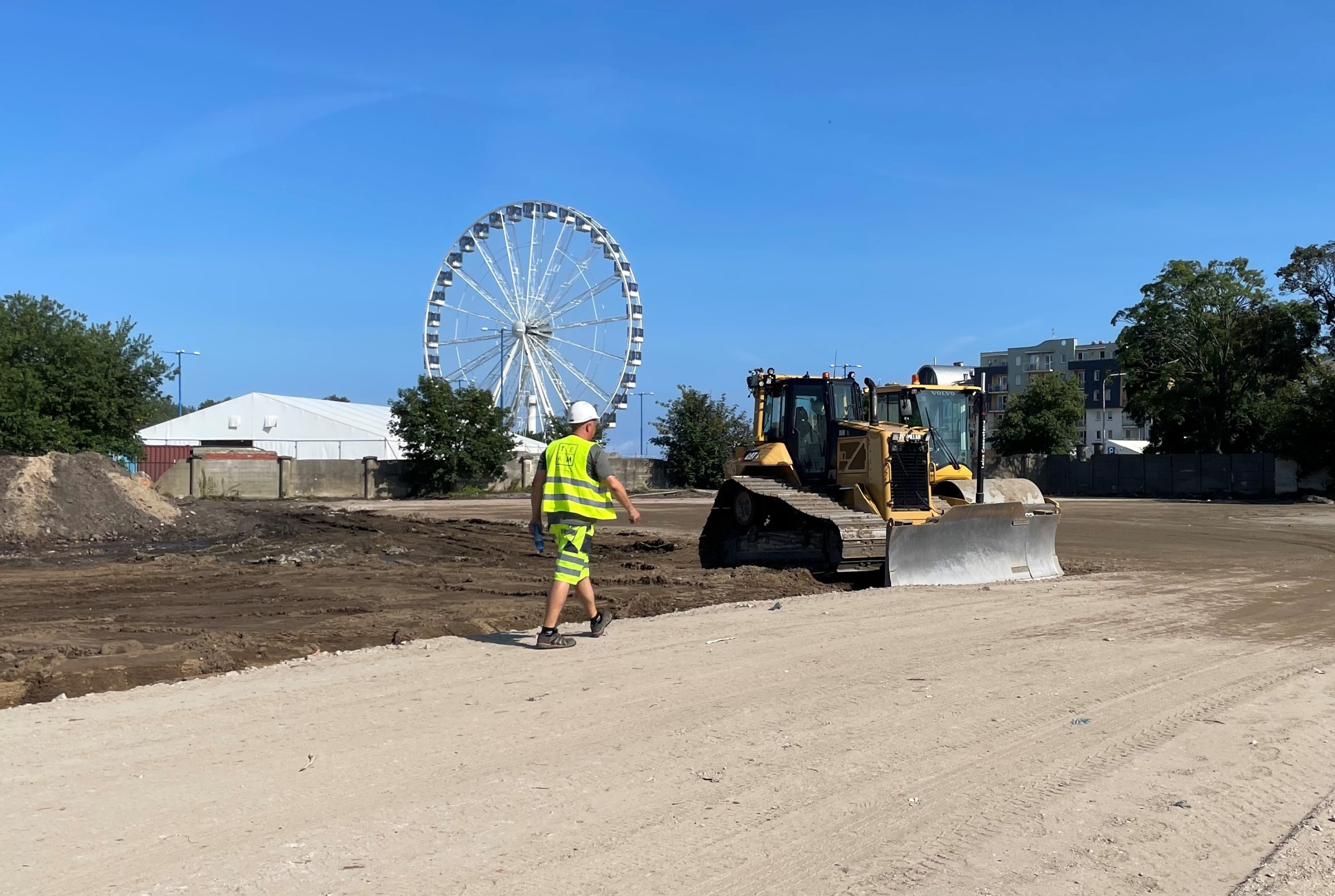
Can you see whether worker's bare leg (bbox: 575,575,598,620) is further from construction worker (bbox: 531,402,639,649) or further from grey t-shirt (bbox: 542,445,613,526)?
grey t-shirt (bbox: 542,445,613,526)

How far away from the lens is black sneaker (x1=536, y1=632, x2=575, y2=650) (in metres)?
8.07

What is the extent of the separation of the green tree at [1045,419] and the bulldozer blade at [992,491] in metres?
50.8

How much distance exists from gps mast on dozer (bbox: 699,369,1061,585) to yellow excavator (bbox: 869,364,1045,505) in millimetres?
319

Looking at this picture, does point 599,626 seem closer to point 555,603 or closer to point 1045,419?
point 555,603

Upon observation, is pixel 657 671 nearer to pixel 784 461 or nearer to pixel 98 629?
pixel 98 629

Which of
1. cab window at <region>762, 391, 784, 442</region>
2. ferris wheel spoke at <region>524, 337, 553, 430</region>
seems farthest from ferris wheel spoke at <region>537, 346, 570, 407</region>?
cab window at <region>762, 391, 784, 442</region>

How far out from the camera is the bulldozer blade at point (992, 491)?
1475 centimetres

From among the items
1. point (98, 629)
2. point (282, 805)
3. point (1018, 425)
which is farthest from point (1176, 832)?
point (1018, 425)

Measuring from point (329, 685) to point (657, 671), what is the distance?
1958mm

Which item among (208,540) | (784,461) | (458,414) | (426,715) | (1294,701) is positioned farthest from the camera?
(458,414)

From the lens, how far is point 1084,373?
122m

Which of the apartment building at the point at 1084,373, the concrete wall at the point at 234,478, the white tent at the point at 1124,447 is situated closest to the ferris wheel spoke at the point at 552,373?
the concrete wall at the point at 234,478

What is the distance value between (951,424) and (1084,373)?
11342cm

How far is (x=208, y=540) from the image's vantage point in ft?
72.7
